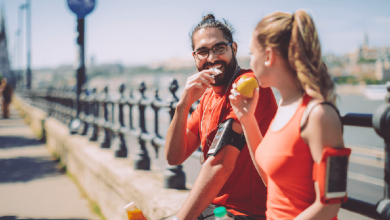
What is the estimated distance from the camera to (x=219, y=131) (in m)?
1.64

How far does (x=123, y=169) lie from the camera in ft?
13.1

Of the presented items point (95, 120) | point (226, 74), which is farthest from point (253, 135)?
point (95, 120)

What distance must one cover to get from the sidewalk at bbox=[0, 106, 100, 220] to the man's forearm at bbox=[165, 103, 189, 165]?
2645 millimetres

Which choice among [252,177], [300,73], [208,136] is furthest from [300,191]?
[208,136]

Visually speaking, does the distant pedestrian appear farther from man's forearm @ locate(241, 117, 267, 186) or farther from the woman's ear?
the woman's ear

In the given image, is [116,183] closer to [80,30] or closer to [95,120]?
[95,120]

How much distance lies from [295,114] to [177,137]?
40.5 inches

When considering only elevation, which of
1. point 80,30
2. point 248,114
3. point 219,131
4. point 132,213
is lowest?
point 132,213

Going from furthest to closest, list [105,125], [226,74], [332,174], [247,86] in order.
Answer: [105,125], [226,74], [247,86], [332,174]

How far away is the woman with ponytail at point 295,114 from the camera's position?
1.05 m

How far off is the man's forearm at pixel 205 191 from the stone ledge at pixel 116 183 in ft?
3.29

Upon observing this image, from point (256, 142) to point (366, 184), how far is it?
8022 millimetres

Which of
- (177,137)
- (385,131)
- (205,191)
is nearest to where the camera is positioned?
(385,131)

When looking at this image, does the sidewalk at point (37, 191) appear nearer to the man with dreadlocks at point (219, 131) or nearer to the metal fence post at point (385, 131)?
the man with dreadlocks at point (219, 131)
